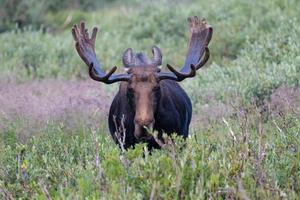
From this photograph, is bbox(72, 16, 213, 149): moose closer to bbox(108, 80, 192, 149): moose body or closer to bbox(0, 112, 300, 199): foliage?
bbox(108, 80, 192, 149): moose body

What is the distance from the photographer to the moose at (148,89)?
7.88 meters

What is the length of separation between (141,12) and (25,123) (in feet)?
37.4

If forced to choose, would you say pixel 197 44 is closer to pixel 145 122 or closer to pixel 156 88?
pixel 156 88

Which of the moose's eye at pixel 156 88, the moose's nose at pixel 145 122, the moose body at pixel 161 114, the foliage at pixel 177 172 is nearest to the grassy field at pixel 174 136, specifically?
the foliage at pixel 177 172

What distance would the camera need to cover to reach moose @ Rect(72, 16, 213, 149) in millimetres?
7883

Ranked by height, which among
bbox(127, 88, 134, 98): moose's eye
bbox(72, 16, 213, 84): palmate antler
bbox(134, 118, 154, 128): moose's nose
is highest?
bbox(72, 16, 213, 84): palmate antler

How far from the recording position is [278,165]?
6562 mm

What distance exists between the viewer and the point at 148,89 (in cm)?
793

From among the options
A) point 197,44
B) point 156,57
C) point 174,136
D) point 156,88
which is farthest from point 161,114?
point 174,136

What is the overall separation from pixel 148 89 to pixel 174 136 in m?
1.44

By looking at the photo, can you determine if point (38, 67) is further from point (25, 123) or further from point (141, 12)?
point (25, 123)

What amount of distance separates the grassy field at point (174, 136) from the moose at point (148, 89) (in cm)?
29

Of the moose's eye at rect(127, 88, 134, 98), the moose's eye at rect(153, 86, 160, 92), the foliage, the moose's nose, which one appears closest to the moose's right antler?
the moose's eye at rect(127, 88, 134, 98)

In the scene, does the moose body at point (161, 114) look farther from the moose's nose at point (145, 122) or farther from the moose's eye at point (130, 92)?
the moose's eye at point (130, 92)
